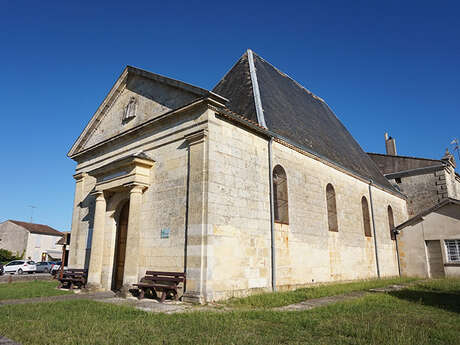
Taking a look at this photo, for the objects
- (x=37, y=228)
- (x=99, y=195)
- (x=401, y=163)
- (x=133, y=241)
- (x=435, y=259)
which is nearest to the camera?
(x=133, y=241)

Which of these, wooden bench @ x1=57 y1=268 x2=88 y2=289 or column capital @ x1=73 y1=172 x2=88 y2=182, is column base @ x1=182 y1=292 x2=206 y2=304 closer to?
wooden bench @ x1=57 y1=268 x2=88 y2=289

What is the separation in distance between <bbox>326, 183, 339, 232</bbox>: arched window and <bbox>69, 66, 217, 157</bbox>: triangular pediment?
7.14m

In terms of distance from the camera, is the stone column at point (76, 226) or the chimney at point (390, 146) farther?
the chimney at point (390, 146)

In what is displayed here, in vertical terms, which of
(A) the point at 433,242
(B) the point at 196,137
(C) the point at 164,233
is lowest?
(C) the point at 164,233

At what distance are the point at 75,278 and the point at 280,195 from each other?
7.32 m

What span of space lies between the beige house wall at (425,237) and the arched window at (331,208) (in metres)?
6.89

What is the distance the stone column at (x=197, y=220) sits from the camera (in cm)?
764

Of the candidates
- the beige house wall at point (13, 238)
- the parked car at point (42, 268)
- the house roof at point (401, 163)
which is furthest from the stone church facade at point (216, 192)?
the beige house wall at point (13, 238)

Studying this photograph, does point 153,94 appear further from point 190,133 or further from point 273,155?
point 273,155

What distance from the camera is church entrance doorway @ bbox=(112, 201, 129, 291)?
35.7 ft

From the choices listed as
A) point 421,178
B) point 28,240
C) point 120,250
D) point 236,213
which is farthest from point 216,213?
point 28,240

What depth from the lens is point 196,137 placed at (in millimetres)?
8688

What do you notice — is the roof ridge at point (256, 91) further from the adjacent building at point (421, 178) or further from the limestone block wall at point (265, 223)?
the adjacent building at point (421, 178)

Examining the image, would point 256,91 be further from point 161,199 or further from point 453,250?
point 453,250
